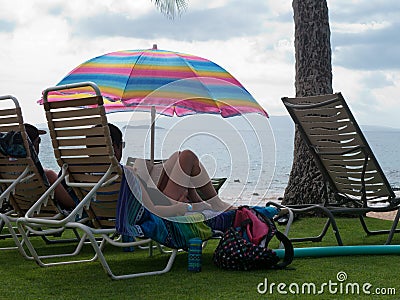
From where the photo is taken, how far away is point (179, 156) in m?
4.76

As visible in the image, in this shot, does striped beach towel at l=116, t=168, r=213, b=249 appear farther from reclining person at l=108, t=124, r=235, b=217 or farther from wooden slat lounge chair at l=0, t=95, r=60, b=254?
wooden slat lounge chair at l=0, t=95, r=60, b=254

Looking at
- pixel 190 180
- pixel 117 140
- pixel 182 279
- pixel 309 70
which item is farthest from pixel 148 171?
pixel 309 70

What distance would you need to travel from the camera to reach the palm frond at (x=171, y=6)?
42.4ft

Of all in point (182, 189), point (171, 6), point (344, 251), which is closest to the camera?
point (182, 189)

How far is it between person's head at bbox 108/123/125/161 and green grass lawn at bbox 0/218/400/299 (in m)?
0.72

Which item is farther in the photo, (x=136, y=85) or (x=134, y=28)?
(x=134, y=28)

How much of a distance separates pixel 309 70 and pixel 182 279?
468 centimetres

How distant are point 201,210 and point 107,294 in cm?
105

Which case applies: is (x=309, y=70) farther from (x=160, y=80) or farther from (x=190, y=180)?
(x=190, y=180)

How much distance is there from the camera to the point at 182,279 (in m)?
4.23

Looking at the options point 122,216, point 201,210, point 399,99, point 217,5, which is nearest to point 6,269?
point 122,216

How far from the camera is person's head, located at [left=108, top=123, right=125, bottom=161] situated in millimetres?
5109

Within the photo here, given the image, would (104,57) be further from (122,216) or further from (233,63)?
(233,63)

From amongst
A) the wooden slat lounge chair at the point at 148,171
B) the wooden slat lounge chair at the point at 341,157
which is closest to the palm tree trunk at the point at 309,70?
the wooden slat lounge chair at the point at 341,157
